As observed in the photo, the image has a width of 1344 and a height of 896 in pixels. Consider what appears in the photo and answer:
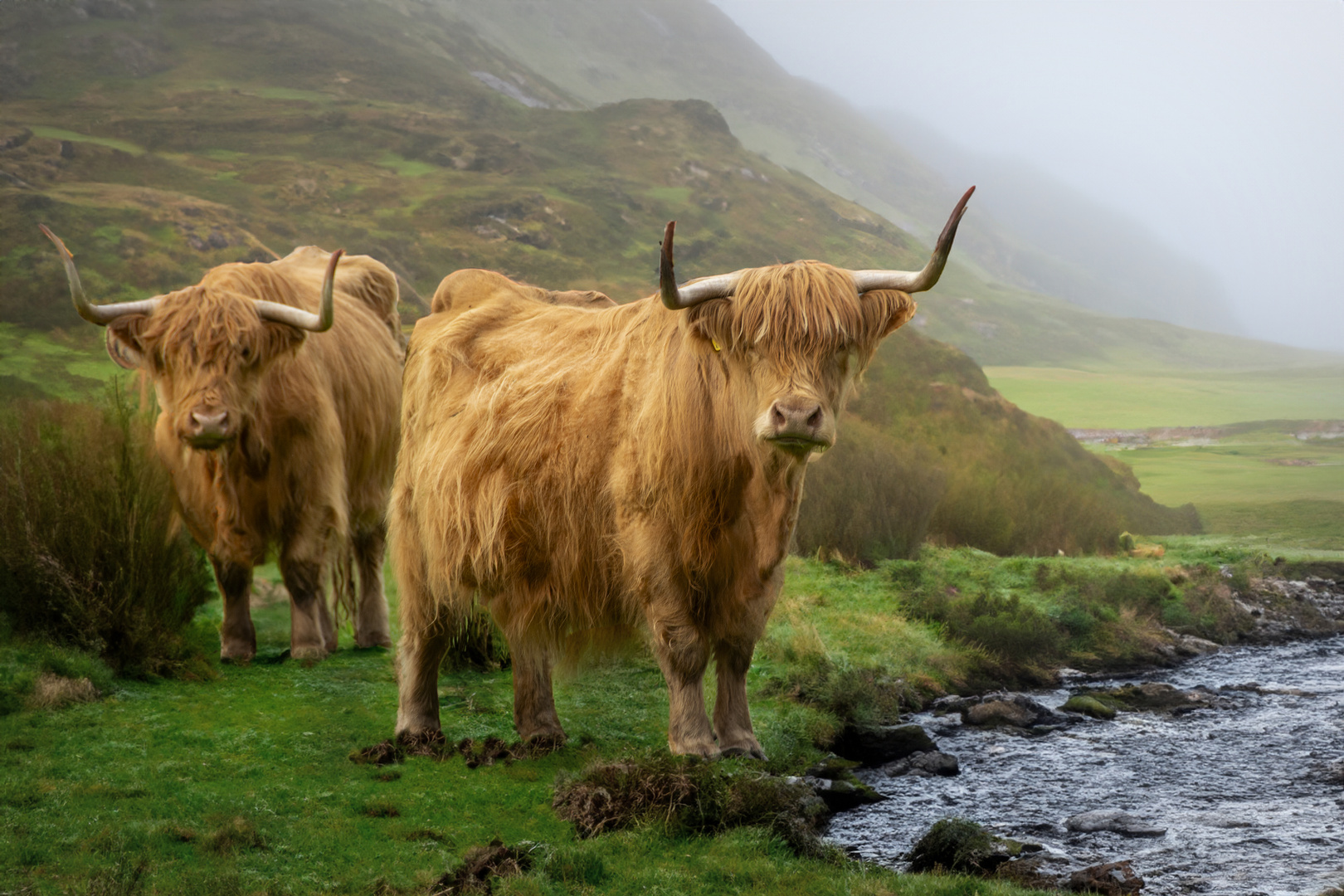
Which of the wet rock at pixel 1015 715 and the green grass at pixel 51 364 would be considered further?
the green grass at pixel 51 364

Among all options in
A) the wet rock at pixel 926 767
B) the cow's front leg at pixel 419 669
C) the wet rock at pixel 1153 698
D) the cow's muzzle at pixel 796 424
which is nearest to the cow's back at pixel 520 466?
the cow's front leg at pixel 419 669

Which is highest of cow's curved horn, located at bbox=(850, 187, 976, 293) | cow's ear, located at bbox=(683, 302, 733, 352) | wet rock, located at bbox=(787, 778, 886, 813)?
cow's curved horn, located at bbox=(850, 187, 976, 293)

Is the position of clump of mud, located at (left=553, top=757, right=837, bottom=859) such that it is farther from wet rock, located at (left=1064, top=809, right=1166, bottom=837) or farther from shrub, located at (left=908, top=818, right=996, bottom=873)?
wet rock, located at (left=1064, top=809, right=1166, bottom=837)


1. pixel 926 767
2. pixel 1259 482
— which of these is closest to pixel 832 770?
pixel 926 767

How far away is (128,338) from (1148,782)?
733 centimetres

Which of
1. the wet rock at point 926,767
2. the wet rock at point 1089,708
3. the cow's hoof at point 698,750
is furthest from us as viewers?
the wet rock at point 1089,708

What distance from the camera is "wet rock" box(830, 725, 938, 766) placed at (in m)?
7.35

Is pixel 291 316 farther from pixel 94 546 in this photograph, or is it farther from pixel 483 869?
pixel 483 869

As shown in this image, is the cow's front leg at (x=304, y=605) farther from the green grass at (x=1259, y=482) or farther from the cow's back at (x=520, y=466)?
the green grass at (x=1259, y=482)

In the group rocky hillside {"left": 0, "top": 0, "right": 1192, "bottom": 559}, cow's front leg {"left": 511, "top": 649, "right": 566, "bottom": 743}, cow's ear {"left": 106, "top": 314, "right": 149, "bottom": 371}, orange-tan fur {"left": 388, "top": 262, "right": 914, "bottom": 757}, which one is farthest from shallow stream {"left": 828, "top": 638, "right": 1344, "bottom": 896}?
rocky hillside {"left": 0, "top": 0, "right": 1192, "bottom": 559}

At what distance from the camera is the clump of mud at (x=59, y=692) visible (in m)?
5.39

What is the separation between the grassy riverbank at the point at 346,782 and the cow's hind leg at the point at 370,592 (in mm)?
282

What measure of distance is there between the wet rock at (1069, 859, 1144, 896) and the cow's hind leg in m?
5.72

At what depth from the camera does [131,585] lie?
630cm
